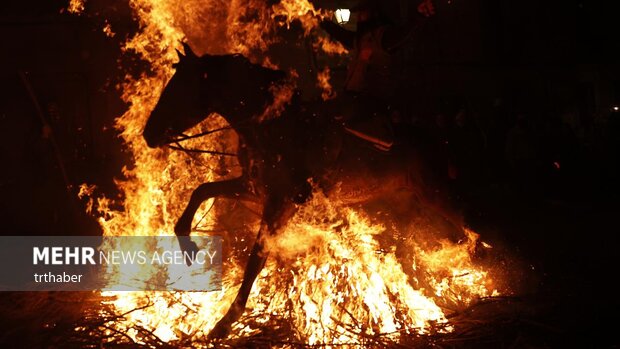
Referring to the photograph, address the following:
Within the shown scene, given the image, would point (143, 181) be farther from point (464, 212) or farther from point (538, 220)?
point (538, 220)

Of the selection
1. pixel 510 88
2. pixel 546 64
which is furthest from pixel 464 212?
pixel 546 64

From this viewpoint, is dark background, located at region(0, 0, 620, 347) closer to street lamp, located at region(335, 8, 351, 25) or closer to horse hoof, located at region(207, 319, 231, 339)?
street lamp, located at region(335, 8, 351, 25)

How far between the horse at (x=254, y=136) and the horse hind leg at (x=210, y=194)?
0.01 meters

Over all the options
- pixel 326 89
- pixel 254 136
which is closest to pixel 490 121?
pixel 326 89

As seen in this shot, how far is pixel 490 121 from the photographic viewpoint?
557 inches

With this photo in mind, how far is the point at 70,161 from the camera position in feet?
42.7

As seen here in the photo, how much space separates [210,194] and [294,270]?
1329mm

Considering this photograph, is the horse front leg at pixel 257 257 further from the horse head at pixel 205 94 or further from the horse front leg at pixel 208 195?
the horse head at pixel 205 94

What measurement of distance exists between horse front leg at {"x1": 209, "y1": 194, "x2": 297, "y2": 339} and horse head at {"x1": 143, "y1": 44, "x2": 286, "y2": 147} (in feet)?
3.44

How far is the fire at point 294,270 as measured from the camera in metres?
5.54

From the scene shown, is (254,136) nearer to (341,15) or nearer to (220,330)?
(220,330)

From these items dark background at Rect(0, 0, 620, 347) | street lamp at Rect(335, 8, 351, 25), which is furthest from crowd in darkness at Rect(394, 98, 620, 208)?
street lamp at Rect(335, 8, 351, 25)

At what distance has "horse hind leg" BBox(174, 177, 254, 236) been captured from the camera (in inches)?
225

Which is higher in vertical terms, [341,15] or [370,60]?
[341,15]
